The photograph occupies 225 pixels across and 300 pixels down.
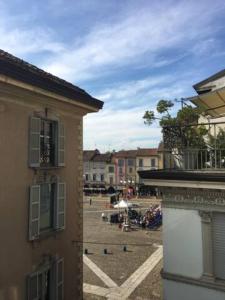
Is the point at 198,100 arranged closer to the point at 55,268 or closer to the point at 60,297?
the point at 55,268

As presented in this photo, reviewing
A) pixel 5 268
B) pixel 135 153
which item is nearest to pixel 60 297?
pixel 5 268

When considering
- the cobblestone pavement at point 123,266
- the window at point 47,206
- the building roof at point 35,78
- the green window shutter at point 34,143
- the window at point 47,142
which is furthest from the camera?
the cobblestone pavement at point 123,266

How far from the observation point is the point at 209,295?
9.92 meters

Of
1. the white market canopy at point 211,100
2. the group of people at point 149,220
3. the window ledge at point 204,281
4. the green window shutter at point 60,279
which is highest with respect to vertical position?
the white market canopy at point 211,100

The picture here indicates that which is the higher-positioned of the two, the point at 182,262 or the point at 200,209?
the point at 200,209

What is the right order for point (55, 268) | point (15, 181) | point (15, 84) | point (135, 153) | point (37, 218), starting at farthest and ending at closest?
point (135, 153) < point (55, 268) < point (37, 218) < point (15, 181) < point (15, 84)

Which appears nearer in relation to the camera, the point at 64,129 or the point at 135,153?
the point at 64,129

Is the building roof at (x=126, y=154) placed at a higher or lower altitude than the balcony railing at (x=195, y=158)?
higher

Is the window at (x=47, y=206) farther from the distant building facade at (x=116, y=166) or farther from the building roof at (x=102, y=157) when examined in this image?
the building roof at (x=102, y=157)

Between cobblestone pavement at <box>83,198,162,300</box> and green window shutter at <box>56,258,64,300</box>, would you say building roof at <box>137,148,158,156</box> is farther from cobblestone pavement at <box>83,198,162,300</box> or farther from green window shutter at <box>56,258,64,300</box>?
green window shutter at <box>56,258,64,300</box>

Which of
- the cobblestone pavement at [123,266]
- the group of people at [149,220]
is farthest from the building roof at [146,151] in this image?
the cobblestone pavement at [123,266]

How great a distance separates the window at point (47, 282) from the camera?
37.4 feet

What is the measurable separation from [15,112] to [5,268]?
4.62m

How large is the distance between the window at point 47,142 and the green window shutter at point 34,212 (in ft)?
2.77
